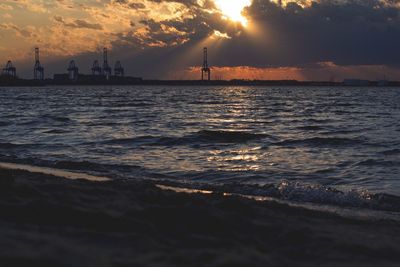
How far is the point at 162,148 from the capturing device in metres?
13.6

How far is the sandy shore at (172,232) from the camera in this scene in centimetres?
361

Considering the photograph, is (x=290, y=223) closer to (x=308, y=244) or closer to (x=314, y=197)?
(x=308, y=244)

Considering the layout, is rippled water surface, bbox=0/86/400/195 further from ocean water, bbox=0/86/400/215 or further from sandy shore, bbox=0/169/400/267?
sandy shore, bbox=0/169/400/267

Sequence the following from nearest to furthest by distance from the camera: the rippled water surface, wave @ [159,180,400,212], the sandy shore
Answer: the sandy shore, wave @ [159,180,400,212], the rippled water surface

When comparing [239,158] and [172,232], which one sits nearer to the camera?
[172,232]

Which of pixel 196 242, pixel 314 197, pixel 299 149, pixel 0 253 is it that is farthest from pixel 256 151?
pixel 0 253

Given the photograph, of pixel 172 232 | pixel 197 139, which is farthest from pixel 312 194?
pixel 197 139

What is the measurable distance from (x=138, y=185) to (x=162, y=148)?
21.2 feet

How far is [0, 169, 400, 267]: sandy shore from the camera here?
3613 millimetres

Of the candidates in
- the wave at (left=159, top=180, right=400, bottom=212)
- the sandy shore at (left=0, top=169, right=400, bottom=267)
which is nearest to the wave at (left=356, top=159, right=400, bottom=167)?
the wave at (left=159, top=180, right=400, bottom=212)

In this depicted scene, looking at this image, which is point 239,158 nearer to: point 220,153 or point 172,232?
point 220,153

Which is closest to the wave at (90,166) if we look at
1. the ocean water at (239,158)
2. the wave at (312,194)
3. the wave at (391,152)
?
the ocean water at (239,158)

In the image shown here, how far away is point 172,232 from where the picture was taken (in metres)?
4.39

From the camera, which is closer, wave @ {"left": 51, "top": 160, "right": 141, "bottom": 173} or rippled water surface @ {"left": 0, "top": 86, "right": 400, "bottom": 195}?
rippled water surface @ {"left": 0, "top": 86, "right": 400, "bottom": 195}
